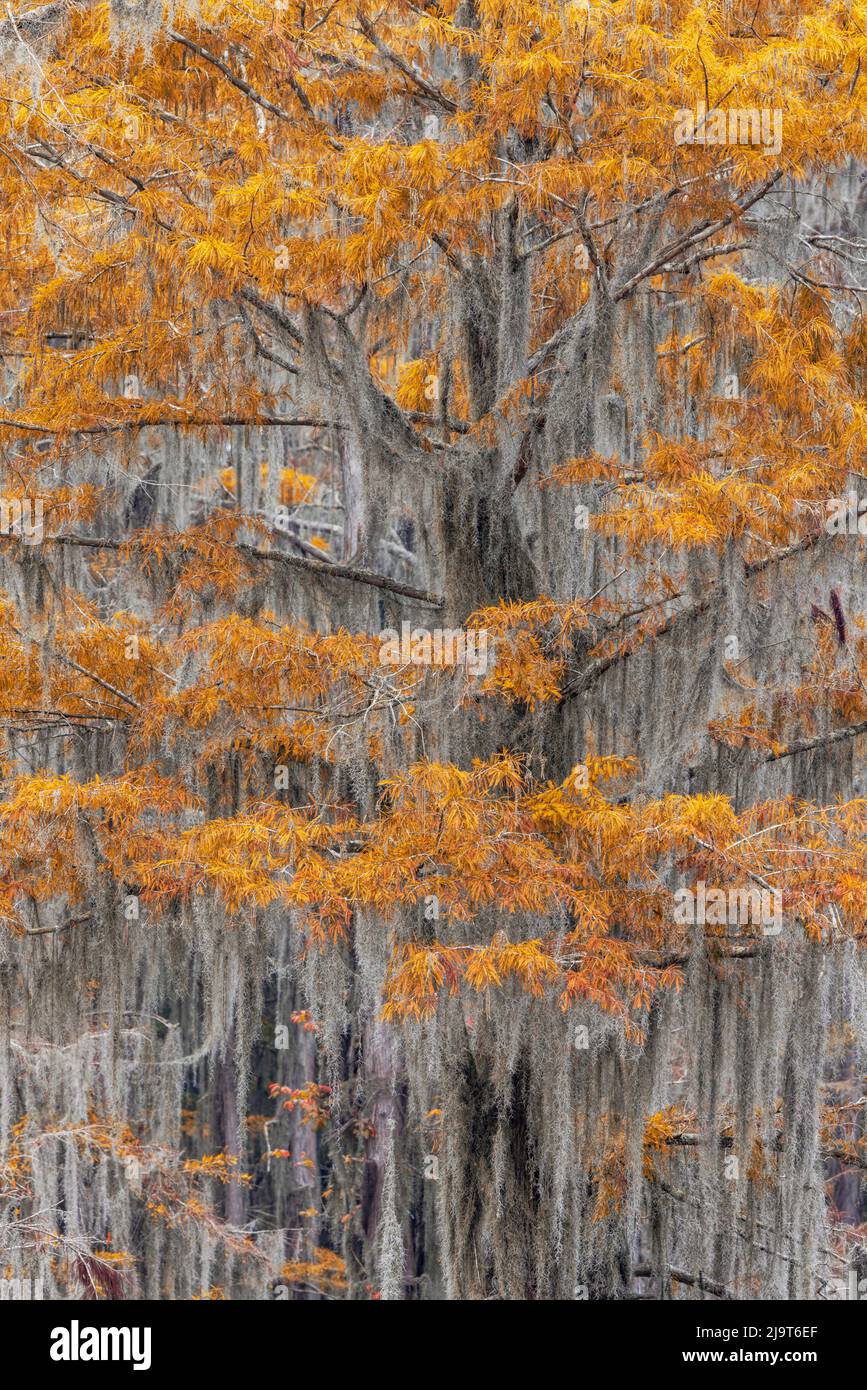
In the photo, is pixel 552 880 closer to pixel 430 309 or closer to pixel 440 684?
pixel 440 684

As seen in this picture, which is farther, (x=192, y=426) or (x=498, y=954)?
(x=192, y=426)

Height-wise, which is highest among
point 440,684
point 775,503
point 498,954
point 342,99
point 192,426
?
point 342,99

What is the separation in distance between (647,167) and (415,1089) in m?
3.66

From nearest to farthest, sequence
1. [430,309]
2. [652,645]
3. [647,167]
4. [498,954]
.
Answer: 1. [498,954]
2. [647,167]
3. [652,645]
4. [430,309]

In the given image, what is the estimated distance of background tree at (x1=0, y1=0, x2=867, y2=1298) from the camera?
Result: 5805 millimetres

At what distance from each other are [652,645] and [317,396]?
174cm

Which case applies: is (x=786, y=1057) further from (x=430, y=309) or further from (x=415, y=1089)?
(x=430, y=309)

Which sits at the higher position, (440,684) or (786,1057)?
(440,684)

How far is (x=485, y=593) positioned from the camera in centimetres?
707

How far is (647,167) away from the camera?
5.93 m

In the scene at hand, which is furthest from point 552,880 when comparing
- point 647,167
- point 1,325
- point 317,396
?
point 1,325

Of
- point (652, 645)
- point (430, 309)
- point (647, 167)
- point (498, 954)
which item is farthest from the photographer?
point (430, 309)

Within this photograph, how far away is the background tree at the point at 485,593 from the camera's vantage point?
5.80 m
